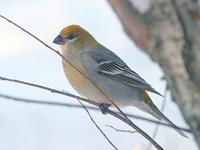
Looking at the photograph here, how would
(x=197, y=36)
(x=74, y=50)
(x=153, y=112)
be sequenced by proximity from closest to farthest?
(x=197, y=36)
(x=153, y=112)
(x=74, y=50)

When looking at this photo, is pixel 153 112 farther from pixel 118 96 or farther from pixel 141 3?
pixel 141 3

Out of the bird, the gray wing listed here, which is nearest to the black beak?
the bird

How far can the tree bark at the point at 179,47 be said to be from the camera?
89cm

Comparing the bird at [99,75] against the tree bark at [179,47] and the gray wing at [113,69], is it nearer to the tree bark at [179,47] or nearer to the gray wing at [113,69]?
the gray wing at [113,69]

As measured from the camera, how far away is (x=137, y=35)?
970 mm

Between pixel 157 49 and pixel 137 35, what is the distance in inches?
2.9

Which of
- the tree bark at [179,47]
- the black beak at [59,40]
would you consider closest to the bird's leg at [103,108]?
the black beak at [59,40]

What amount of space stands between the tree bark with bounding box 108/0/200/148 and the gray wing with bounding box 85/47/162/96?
296cm

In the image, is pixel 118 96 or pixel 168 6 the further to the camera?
pixel 118 96

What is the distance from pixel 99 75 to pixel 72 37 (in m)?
0.47

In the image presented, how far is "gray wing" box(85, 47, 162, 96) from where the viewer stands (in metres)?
3.98

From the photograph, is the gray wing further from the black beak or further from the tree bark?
the tree bark

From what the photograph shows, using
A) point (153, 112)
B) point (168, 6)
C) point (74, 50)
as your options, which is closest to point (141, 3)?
point (168, 6)

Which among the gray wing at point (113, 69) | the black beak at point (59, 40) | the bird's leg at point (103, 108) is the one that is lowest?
the bird's leg at point (103, 108)
